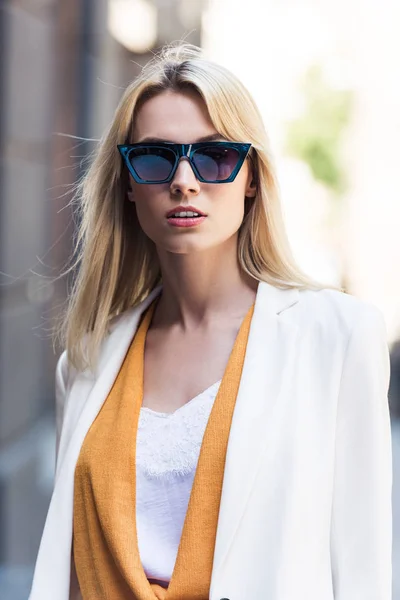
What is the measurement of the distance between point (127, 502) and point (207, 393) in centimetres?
38

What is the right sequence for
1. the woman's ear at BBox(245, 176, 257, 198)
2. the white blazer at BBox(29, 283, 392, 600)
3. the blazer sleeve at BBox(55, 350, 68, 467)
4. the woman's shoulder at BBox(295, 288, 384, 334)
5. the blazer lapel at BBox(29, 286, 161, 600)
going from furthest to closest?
the blazer sleeve at BBox(55, 350, 68, 467) < the woman's ear at BBox(245, 176, 257, 198) < the blazer lapel at BBox(29, 286, 161, 600) < the woman's shoulder at BBox(295, 288, 384, 334) < the white blazer at BBox(29, 283, 392, 600)

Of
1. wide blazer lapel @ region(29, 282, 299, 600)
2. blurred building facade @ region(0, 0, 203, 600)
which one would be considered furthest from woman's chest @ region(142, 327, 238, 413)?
blurred building facade @ region(0, 0, 203, 600)

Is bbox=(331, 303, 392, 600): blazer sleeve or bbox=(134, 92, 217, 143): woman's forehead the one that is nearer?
bbox=(331, 303, 392, 600): blazer sleeve

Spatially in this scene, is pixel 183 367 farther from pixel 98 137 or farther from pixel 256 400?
pixel 98 137

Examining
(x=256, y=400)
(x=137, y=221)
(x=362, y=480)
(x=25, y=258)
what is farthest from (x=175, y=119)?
(x=25, y=258)

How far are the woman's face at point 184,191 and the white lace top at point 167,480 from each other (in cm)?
43

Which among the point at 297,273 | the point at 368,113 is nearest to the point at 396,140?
the point at 368,113

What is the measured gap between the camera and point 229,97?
9.25ft

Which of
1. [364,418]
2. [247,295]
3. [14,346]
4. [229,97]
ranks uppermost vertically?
[229,97]

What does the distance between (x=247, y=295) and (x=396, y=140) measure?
23.4 m

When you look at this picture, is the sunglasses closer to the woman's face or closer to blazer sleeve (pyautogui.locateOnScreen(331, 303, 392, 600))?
the woman's face

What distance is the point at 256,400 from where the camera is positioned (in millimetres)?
2664

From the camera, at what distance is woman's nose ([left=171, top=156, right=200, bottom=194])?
2.74m

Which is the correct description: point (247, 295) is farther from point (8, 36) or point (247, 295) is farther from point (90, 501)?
point (8, 36)
